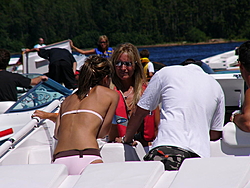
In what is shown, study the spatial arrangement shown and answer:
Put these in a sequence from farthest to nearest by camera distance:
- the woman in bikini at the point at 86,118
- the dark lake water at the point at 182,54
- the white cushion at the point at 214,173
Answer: the dark lake water at the point at 182,54 → the woman in bikini at the point at 86,118 → the white cushion at the point at 214,173

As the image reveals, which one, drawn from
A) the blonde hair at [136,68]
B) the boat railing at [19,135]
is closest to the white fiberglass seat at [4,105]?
the boat railing at [19,135]

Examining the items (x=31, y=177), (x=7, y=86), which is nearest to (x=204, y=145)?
(x=31, y=177)

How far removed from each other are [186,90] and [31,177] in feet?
3.02

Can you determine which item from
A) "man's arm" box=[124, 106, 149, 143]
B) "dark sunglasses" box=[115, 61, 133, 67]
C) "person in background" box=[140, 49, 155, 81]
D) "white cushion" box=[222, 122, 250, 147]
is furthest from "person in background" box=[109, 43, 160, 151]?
"person in background" box=[140, 49, 155, 81]

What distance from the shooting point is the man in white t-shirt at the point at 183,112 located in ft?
6.17

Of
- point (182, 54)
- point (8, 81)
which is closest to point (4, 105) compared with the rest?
point (8, 81)

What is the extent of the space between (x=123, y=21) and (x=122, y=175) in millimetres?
75690

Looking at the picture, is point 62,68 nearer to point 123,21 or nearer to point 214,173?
point 214,173

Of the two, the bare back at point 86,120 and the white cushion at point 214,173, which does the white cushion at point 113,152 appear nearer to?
the bare back at point 86,120

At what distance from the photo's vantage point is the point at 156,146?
1928 millimetres

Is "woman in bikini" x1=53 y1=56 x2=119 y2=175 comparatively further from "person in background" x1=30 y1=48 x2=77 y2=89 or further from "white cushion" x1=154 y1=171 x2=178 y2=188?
"person in background" x1=30 y1=48 x2=77 y2=89

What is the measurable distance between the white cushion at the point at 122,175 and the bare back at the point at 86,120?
1.93 feet

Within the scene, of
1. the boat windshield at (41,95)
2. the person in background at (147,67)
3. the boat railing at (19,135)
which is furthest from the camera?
the person in background at (147,67)

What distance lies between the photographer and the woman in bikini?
2.00 m
